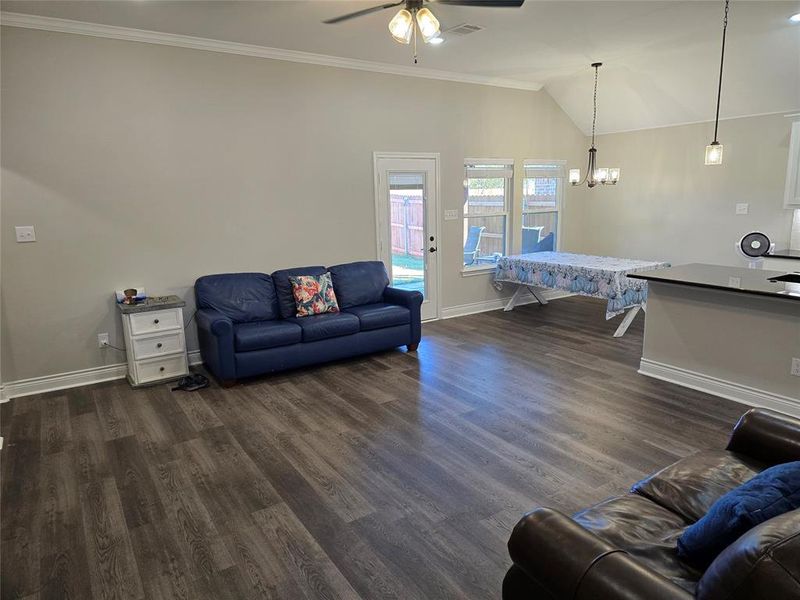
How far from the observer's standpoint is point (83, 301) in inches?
168

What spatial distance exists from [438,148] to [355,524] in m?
4.63

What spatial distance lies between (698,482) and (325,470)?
1866 mm

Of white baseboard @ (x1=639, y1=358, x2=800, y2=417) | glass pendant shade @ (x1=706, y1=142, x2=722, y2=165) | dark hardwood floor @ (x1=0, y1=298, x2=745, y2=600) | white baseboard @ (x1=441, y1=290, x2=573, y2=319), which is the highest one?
glass pendant shade @ (x1=706, y1=142, x2=722, y2=165)

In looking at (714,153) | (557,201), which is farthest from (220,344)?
(557,201)

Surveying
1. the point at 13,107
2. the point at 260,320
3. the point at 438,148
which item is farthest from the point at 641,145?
the point at 13,107

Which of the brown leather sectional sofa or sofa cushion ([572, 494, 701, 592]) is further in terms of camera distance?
sofa cushion ([572, 494, 701, 592])

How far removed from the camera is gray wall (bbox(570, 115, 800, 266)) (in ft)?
18.9

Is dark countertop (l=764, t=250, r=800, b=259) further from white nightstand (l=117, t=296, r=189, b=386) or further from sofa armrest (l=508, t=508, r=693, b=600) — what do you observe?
white nightstand (l=117, t=296, r=189, b=386)

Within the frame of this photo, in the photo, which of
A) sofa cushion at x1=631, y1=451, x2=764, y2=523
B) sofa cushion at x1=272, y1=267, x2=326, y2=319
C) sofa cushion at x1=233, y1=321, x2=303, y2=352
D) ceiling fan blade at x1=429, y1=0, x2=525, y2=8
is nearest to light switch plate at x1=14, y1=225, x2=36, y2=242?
sofa cushion at x1=233, y1=321, x2=303, y2=352

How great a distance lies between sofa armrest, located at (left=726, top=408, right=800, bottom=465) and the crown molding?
465cm

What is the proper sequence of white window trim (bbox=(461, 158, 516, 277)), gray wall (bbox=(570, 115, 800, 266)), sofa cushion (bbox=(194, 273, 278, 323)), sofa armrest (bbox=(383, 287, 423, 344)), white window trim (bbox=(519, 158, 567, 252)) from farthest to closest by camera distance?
white window trim (bbox=(519, 158, 567, 252)) → white window trim (bbox=(461, 158, 516, 277)) → gray wall (bbox=(570, 115, 800, 266)) → sofa armrest (bbox=(383, 287, 423, 344)) → sofa cushion (bbox=(194, 273, 278, 323))

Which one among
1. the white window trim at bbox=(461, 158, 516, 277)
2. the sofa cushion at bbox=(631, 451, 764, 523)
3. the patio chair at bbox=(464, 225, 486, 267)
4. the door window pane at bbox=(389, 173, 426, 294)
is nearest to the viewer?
the sofa cushion at bbox=(631, 451, 764, 523)

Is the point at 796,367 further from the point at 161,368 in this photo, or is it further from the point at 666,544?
the point at 161,368

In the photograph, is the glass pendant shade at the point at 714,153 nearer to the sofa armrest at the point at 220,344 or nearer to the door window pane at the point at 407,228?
the door window pane at the point at 407,228
